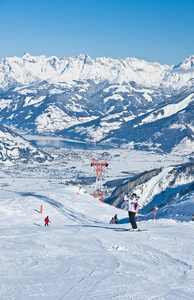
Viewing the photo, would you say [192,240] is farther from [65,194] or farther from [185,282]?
[65,194]

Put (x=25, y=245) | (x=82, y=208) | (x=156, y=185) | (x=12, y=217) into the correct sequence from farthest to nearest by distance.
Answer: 1. (x=156, y=185)
2. (x=82, y=208)
3. (x=12, y=217)
4. (x=25, y=245)

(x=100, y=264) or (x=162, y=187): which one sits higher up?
(x=100, y=264)

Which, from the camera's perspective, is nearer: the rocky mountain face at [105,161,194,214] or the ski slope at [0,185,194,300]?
the ski slope at [0,185,194,300]

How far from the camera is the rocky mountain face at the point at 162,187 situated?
387ft

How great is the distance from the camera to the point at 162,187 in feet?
412

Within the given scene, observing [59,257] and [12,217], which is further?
[12,217]

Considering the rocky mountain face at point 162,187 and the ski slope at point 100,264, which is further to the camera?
the rocky mountain face at point 162,187

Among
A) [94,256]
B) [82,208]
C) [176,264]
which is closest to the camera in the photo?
[176,264]

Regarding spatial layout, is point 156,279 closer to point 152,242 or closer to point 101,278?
point 101,278

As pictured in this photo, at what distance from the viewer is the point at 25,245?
15.0 m

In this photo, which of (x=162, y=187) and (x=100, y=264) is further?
(x=162, y=187)

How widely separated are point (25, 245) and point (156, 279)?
5.76m

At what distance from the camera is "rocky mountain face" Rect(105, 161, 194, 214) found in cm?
11807

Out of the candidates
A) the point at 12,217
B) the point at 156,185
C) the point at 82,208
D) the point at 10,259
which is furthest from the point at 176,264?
the point at 156,185
